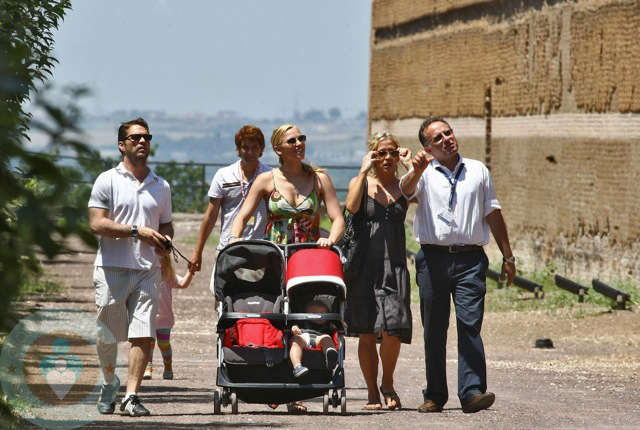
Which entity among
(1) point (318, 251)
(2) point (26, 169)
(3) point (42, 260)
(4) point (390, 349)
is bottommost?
(4) point (390, 349)

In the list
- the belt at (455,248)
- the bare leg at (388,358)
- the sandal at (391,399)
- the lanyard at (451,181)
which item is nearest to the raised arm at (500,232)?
the belt at (455,248)

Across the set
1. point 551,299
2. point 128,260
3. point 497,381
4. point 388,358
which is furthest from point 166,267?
point 551,299

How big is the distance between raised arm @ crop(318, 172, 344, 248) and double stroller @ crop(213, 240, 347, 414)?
14 cm

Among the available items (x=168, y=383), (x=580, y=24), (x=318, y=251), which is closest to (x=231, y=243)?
(x=318, y=251)

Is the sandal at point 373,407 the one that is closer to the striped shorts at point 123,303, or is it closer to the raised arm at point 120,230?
the striped shorts at point 123,303

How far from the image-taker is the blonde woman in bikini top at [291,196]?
9633 millimetres

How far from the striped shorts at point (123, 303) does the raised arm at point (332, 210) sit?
1.29 m

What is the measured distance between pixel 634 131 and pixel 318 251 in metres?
11.2

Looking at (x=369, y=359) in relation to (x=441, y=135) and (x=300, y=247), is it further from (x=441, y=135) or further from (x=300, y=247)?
(x=441, y=135)

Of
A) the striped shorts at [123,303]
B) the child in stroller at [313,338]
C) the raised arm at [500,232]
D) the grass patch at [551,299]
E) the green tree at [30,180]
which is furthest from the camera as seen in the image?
the grass patch at [551,299]

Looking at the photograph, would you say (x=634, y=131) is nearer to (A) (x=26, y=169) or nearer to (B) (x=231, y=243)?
(B) (x=231, y=243)

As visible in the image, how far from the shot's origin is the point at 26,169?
165 inches

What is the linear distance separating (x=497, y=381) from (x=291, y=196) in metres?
3.62

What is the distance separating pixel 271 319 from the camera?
902cm
